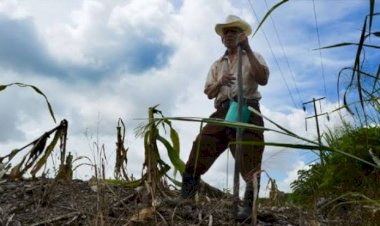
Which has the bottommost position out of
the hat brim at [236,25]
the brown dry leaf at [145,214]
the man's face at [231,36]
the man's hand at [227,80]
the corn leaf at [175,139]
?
the brown dry leaf at [145,214]

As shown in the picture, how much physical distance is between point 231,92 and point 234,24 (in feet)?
1.30

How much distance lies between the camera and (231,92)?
140 inches

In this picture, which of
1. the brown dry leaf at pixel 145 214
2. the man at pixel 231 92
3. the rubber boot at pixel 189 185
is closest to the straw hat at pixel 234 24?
the man at pixel 231 92

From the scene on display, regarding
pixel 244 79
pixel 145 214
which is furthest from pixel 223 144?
pixel 145 214

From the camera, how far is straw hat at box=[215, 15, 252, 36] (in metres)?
3.60

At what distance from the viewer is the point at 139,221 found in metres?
2.62

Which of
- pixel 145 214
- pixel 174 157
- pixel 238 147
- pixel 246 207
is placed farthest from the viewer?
pixel 174 157

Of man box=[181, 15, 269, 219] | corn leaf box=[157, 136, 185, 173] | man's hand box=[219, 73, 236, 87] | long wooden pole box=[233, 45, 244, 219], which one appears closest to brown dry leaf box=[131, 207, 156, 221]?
→ long wooden pole box=[233, 45, 244, 219]

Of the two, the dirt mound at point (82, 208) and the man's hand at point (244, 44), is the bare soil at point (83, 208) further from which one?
the man's hand at point (244, 44)

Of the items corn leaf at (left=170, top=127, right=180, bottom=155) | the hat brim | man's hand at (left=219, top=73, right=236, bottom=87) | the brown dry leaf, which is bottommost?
the brown dry leaf

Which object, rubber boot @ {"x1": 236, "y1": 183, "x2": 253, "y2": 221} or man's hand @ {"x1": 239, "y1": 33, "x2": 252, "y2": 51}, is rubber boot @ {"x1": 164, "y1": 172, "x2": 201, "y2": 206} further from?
man's hand @ {"x1": 239, "y1": 33, "x2": 252, "y2": 51}

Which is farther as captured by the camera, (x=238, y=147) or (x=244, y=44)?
(x=244, y=44)

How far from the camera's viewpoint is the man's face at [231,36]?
3.59 m

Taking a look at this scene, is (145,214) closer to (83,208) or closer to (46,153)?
(83,208)
